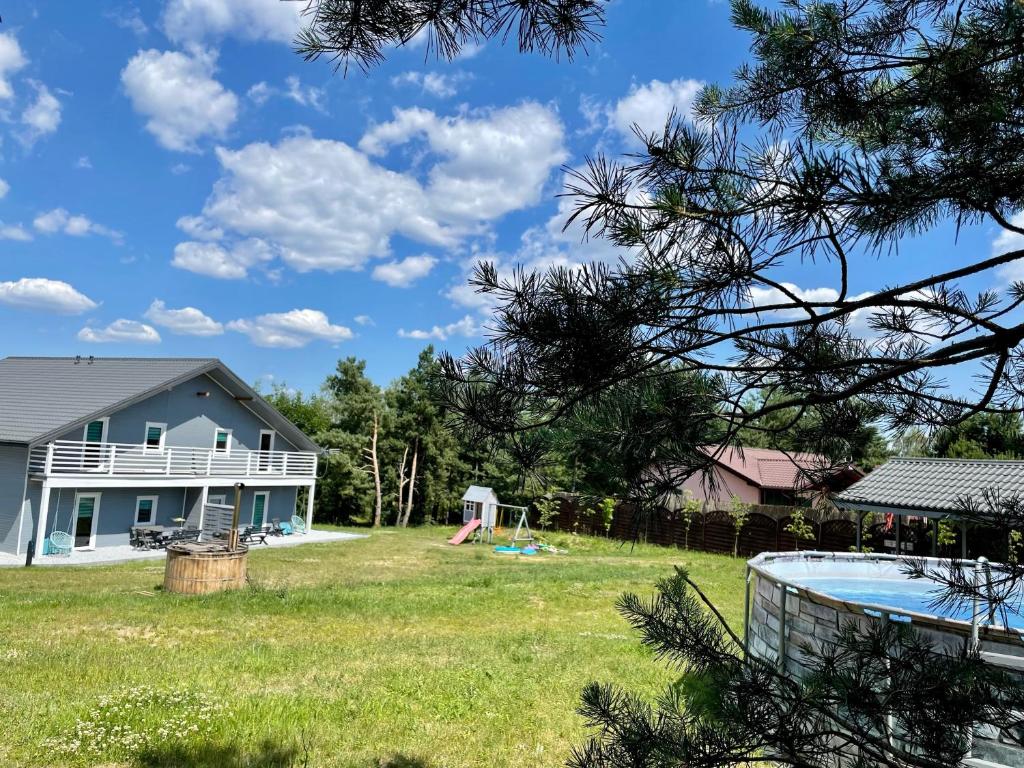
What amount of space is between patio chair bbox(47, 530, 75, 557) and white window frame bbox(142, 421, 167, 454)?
10.7 feet

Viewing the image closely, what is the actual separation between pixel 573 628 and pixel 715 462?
841 centimetres

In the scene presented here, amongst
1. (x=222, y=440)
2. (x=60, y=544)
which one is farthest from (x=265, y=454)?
(x=60, y=544)

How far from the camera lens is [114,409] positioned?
18547 mm

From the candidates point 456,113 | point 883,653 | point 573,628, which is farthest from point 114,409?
point 883,653

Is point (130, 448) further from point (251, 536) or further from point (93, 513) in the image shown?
point (251, 536)

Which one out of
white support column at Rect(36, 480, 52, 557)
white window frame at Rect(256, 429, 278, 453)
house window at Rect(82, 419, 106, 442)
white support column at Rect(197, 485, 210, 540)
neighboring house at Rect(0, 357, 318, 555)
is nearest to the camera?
white support column at Rect(36, 480, 52, 557)

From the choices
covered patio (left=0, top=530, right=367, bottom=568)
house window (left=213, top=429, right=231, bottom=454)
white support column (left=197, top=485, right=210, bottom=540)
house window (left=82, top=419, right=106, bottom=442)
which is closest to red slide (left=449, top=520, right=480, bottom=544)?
covered patio (left=0, top=530, right=367, bottom=568)

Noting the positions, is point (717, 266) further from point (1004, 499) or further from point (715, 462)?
point (1004, 499)

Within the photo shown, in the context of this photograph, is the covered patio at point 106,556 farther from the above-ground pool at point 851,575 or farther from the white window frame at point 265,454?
the above-ground pool at point 851,575

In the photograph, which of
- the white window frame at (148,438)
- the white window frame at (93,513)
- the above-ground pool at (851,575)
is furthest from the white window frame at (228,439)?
the above-ground pool at (851,575)

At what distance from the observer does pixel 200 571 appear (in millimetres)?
11461

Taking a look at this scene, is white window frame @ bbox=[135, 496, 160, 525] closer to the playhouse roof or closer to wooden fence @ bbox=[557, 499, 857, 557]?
the playhouse roof

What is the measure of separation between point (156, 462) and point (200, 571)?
9788 millimetres

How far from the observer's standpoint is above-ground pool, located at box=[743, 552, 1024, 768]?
2.01m
